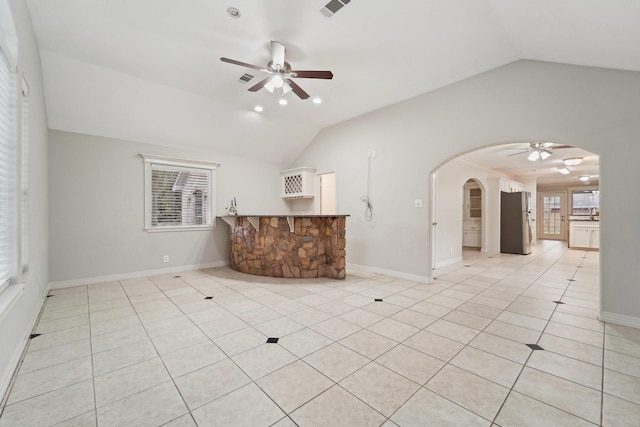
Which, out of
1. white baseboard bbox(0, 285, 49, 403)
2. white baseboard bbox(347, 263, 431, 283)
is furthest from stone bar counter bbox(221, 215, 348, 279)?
white baseboard bbox(0, 285, 49, 403)

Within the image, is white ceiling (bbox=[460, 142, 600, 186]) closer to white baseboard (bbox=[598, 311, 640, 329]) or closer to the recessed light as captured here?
white baseboard (bbox=[598, 311, 640, 329])

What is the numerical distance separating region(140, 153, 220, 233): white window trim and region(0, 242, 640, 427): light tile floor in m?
1.55

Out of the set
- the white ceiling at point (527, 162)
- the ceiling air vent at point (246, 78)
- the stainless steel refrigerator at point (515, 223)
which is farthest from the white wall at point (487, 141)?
the stainless steel refrigerator at point (515, 223)

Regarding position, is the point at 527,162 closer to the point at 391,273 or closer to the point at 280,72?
the point at 391,273

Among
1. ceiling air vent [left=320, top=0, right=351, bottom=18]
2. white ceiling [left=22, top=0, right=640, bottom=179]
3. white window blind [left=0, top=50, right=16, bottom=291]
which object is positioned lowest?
white window blind [left=0, top=50, right=16, bottom=291]

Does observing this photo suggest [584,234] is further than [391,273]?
Yes

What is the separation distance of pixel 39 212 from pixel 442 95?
18.6 ft

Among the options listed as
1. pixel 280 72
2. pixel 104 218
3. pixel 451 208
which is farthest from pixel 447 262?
pixel 104 218

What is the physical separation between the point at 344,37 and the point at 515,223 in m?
7.75

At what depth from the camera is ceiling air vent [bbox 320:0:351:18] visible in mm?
2441

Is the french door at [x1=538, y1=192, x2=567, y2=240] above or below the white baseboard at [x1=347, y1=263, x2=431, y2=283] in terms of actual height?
above

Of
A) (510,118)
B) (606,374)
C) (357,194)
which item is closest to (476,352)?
(606,374)

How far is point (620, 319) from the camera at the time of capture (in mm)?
2844

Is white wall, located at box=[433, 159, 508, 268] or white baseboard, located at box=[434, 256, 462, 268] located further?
white wall, located at box=[433, 159, 508, 268]
